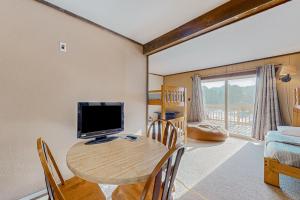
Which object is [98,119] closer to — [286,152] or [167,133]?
[167,133]

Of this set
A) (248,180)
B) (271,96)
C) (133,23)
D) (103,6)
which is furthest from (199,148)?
(103,6)

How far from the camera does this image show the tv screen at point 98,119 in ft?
5.06

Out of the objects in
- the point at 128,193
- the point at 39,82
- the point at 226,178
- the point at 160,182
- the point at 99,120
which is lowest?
the point at 226,178

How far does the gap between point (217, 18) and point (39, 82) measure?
2.25 m

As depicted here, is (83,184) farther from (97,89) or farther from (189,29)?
(189,29)

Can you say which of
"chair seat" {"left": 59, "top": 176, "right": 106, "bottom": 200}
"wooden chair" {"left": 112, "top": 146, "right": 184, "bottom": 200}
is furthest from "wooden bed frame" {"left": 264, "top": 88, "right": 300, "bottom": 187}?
"chair seat" {"left": 59, "top": 176, "right": 106, "bottom": 200}

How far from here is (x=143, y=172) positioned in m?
0.90

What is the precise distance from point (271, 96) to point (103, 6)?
438 centimetres

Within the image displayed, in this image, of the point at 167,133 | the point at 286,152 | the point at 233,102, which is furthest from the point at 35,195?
the point at 233,102

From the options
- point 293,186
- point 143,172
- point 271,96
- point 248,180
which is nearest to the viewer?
point 143,172

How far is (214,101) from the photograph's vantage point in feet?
17.3

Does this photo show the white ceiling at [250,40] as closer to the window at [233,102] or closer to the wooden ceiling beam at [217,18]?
the wooden ceiling beam at [217,18]

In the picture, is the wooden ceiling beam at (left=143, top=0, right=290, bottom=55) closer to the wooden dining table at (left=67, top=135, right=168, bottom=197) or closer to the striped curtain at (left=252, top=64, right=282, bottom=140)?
the wooden dining table at (left=67, top=135, right=168, bottom=197)

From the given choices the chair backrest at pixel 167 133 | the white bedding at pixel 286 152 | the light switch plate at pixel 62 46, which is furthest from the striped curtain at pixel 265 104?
the light switch plate at pixel 62 46
